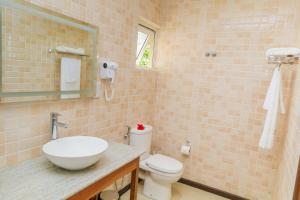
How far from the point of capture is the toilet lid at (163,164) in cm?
218

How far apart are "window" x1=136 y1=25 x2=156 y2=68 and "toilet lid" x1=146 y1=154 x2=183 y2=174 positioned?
1.20m

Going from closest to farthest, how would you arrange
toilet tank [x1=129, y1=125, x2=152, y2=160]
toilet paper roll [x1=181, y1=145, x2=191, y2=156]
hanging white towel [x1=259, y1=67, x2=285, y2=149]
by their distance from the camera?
hanging white towel [x1=259, y1=67, x2=285, y2=149], toilet tank [x1=129, y1=125, x2=152, y2=160], toilet paper roll [x1=181, y1=145, x2=191, y2=156]

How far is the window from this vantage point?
2.72 meters

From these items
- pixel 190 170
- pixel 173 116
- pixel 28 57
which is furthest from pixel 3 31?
pixel 190 170

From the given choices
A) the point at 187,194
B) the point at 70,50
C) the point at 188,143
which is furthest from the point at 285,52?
the point at 187,194

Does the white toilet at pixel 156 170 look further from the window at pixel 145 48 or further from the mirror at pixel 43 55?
the window at pixel 145 48

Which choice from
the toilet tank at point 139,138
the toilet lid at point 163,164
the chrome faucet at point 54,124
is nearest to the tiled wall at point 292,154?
the toilet lid at point 163,164

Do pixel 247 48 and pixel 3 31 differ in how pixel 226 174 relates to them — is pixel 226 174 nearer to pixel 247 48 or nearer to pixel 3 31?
pixel 247 48

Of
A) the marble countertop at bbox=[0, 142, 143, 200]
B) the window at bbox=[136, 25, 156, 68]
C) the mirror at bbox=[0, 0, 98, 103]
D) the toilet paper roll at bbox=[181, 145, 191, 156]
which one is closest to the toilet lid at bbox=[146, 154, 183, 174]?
the toilet paper roll at bbox=[181, 145, 191, 156]

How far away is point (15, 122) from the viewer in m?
1.31

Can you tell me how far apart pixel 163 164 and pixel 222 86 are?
3.71 ft

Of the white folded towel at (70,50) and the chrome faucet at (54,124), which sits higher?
the white folded towel at (70,50)

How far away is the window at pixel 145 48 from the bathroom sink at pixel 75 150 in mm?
1414

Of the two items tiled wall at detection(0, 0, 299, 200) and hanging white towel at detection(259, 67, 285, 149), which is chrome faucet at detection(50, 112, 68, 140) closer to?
tiled wall at detection(0, 0, 299, 200)
